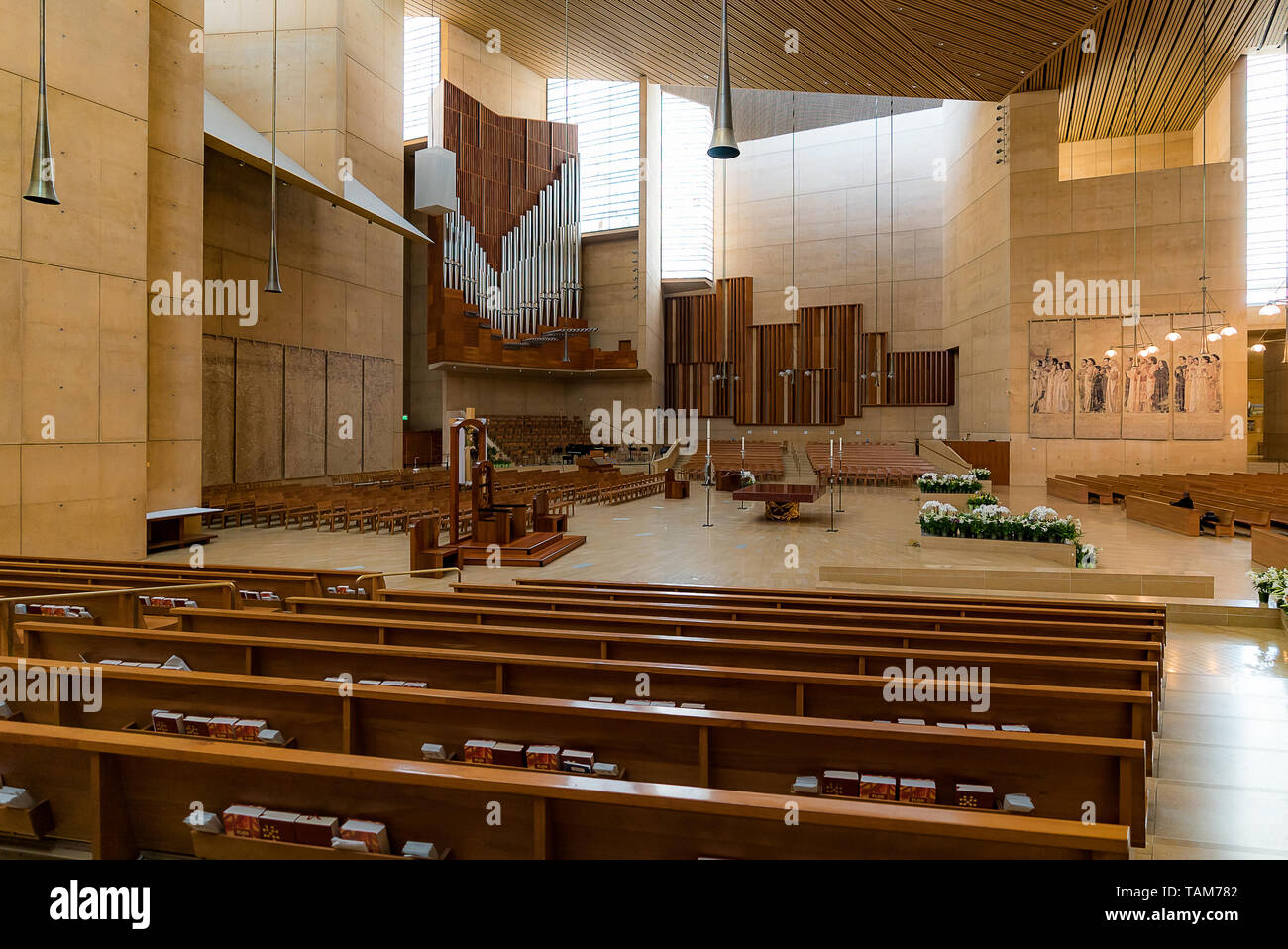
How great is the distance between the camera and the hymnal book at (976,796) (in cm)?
165

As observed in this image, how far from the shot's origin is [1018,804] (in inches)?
63.0

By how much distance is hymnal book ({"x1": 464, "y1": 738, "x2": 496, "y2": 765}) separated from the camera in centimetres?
189

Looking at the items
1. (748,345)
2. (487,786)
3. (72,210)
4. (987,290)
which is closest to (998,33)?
(987,290)

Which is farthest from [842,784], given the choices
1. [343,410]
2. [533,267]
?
[533,267]

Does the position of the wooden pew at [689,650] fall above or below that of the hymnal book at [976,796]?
above

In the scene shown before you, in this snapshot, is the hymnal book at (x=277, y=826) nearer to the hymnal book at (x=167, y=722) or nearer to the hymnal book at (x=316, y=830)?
the hymnal book at (x=316, y=830)

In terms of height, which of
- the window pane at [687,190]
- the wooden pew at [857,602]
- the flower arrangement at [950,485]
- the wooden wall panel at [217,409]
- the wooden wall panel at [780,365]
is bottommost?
the wooden pew at [857,602]

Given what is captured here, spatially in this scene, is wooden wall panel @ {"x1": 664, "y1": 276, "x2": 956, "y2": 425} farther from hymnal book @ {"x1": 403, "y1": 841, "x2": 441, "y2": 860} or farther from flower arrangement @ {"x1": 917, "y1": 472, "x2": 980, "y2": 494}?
hymnal book @ {"x1": 403, "y1": 841, "x2": 441, "y2": 860}

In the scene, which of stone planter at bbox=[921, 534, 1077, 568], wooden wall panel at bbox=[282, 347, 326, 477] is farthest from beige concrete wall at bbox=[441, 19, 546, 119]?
stone planter at bbox=[921, 534, 1077, 568]

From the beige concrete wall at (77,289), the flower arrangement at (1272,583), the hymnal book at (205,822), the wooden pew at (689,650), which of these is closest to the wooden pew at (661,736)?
the hymnal book at (205,822)

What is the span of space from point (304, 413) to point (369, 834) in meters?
14.2

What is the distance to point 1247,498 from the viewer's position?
9.91 metres

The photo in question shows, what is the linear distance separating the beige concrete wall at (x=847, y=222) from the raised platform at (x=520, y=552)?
57.4 feet

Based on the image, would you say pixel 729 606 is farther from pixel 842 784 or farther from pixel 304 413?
pixel 304 413
